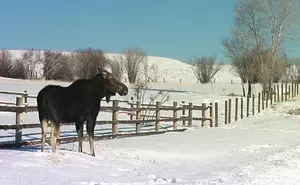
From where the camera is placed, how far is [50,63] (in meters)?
87.5

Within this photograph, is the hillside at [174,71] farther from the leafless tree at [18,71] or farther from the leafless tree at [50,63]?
the leafless tree at [18,71]

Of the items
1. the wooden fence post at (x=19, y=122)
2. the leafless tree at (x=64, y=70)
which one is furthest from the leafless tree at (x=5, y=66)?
the wooden fence post at (x=19, y=122)

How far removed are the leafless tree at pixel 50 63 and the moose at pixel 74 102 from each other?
240ft

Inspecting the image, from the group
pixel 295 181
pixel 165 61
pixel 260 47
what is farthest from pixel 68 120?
pixel 165 61

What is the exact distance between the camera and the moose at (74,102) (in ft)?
30.7

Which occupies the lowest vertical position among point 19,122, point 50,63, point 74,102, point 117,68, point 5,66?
point 19,122

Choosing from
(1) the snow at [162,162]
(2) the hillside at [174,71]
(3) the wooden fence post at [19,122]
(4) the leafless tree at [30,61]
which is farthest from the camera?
(2) the hillside at [174,71]

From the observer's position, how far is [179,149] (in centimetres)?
1350

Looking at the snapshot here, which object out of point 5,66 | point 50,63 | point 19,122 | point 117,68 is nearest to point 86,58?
point 50,63

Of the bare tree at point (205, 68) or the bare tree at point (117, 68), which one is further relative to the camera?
the bare tree at point (205, 68)

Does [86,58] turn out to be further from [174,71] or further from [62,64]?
[174,71]

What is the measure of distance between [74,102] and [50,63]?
8001 cm

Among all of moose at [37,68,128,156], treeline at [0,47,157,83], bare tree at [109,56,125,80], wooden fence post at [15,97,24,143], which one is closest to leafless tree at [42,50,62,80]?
treeline at [0,47,157,83]

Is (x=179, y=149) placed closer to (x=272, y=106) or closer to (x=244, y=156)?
(x=244, y=156)
